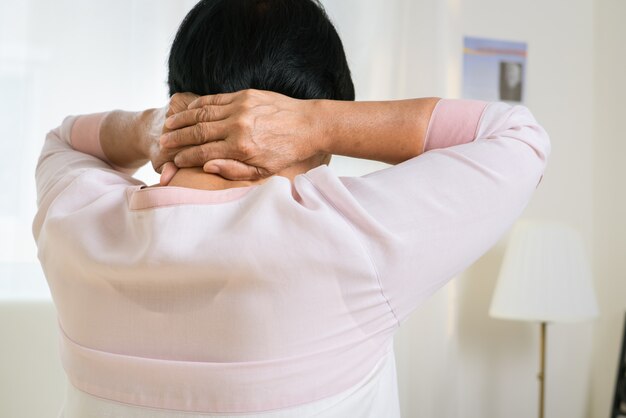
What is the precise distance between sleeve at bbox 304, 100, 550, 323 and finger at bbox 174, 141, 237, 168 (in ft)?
0.45

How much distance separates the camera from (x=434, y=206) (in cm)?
66

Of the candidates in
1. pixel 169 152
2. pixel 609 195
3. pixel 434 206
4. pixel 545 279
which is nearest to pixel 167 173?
pixel 169 152

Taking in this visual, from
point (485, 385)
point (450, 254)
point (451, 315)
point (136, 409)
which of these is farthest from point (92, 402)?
point (485, 385)

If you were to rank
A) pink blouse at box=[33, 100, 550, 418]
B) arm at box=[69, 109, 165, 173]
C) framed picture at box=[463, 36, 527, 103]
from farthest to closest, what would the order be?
1. framed picture at box=[463, 36, 527, 103]
2. arm at box=[69, 109, 165, 173]
3. pink blouse at box=[33, 100, 550, 418]

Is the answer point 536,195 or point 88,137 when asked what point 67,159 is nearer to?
point 88,137

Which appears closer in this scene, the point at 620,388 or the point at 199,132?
the point at 199,132

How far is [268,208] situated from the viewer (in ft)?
2.13

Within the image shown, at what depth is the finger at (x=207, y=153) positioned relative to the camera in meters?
0.76

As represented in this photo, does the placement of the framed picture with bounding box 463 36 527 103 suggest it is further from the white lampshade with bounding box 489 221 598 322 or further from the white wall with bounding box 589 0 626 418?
the white lampshade with bounding box 489 221 598 322

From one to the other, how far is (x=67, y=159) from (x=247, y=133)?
0.32m

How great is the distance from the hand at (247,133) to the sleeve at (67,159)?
0.13 metres

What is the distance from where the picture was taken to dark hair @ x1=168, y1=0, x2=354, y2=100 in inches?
29.5

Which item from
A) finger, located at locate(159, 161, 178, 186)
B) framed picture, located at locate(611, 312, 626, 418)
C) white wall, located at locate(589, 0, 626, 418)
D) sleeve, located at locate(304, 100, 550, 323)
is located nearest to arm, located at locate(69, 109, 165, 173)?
finger, located at locate(159, 161, 178, 186)

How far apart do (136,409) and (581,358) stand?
2706 mm
